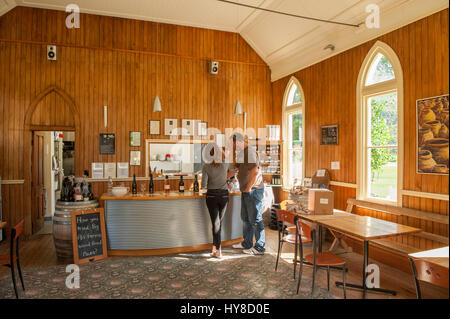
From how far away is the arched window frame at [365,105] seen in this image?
180 inches

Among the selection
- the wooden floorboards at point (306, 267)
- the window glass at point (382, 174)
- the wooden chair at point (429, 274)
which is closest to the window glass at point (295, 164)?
the wooden floorboards at point (306, 267)

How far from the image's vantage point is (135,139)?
7238 mm

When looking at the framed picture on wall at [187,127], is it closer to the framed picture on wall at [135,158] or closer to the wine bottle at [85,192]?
the framed picture on wall at [135,158]

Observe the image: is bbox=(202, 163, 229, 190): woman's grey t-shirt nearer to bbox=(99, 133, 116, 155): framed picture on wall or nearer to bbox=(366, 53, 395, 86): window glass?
bbox=(366, 53, 395, 86): window glass

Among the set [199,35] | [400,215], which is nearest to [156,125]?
[199,35]

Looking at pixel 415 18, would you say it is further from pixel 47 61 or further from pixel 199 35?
pixel 47 61

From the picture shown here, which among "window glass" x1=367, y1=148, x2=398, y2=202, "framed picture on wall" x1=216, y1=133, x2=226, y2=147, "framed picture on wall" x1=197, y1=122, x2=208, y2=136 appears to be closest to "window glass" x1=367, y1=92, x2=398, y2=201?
"window glass" x1=367, y1=148, x2=398, y2=202

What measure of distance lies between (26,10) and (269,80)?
5.71 metres

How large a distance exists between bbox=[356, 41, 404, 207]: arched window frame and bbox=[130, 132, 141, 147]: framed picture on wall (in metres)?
4.63

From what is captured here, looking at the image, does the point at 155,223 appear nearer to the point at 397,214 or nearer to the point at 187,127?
the point at 187,127

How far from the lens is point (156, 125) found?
7375 mm

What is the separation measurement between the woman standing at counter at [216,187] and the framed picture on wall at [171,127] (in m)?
2.92

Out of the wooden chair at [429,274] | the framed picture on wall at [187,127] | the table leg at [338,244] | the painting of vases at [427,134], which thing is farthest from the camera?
the framed picture on wall at [187,127]

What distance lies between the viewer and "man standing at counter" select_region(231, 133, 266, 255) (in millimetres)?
5023
